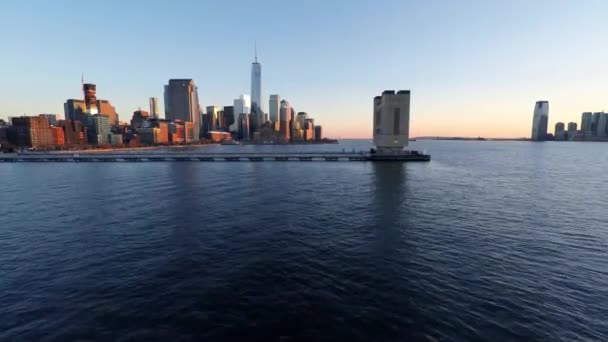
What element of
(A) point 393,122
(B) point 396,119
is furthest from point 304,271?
(B) point 396,119

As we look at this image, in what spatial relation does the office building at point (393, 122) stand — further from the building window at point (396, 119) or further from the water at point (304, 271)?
the water at point (304, 271)

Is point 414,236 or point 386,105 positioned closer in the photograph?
point 414,236

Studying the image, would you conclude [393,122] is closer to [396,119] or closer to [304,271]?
[396,119]

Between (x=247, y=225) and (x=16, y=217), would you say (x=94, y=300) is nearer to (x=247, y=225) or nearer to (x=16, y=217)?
(x=247, y=225)

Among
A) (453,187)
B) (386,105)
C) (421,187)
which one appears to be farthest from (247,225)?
(386,105)

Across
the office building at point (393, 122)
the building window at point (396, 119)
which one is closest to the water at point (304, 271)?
the office building at point (393, 122)

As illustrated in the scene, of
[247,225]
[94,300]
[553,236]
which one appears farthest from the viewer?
[247,225]

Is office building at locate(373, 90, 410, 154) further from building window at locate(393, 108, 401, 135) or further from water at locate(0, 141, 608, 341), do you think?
water at locate(0, 141, 608, 341)
